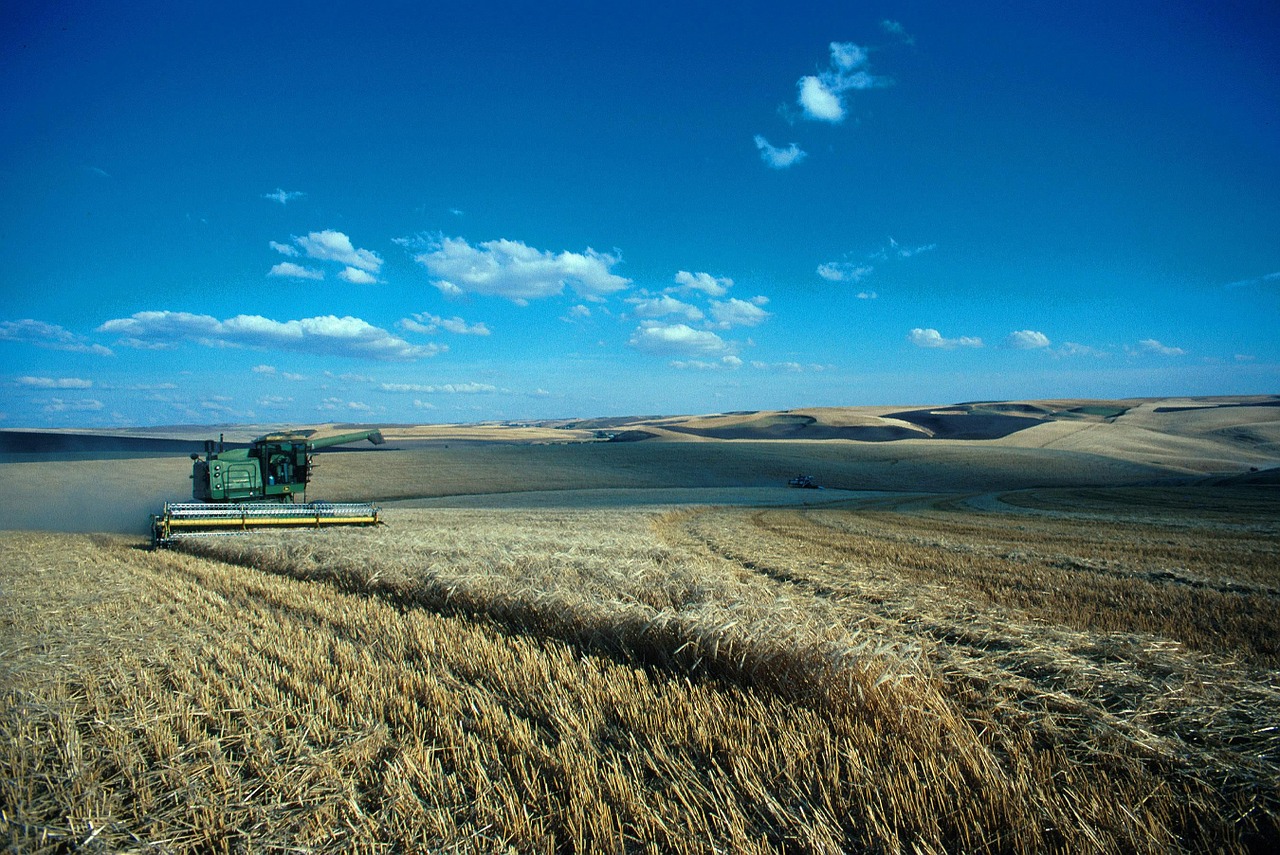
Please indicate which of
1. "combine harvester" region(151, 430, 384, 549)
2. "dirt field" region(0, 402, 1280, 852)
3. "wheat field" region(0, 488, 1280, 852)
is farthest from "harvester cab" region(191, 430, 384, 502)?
"wheat field" region(0, 488, 1280, 852)

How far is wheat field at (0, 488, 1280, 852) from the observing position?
3.10 m

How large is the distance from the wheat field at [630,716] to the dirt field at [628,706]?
2 cm

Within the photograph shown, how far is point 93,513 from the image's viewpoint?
23.0 m

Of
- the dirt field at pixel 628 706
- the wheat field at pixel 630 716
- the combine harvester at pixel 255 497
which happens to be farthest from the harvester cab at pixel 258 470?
the wheat field at pixel 630 716

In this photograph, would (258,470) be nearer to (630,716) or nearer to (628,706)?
(628,706)

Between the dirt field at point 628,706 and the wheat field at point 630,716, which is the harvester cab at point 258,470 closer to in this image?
the dirt field at point 628,706

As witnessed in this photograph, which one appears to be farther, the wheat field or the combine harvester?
the combine harvester

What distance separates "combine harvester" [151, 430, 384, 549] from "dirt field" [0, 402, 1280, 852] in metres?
4.33

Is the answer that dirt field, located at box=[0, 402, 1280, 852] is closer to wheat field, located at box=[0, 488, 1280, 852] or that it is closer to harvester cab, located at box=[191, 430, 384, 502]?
wheat field, located at box=[0, 488, 1280, 852]

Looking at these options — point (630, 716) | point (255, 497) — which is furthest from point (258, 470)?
point (630, 716)

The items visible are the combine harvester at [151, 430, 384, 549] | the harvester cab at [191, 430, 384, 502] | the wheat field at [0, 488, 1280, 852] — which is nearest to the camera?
the wheat field at [0, 488, 1280, 852]

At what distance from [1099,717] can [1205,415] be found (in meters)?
105

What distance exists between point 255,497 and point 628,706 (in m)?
19.0

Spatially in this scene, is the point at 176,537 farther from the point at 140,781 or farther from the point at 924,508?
the point at 924,508
